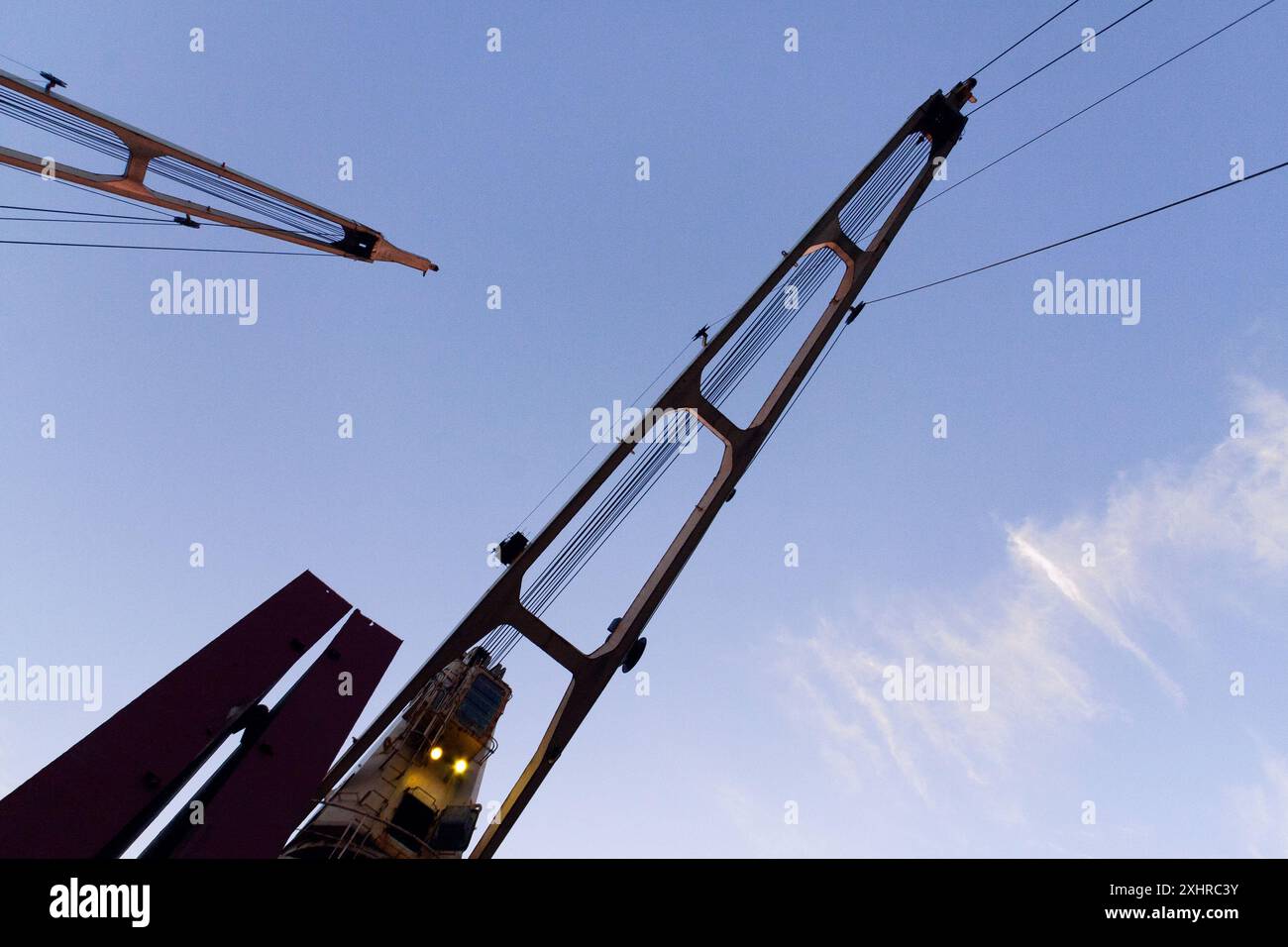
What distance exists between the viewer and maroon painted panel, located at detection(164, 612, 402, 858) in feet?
20.8

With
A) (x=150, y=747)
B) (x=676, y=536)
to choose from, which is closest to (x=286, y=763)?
(x=150, y=747)

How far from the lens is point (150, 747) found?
6.00 m

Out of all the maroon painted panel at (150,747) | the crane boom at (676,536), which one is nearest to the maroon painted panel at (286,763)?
the maroon painted panel at (150,747)

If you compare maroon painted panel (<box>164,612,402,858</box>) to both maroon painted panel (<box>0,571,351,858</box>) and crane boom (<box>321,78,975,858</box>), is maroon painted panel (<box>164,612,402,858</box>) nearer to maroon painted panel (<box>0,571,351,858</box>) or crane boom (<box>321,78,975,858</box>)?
maroon painted panel (<box>0,571,351,858</box>)

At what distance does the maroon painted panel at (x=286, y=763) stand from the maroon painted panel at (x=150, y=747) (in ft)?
1.35

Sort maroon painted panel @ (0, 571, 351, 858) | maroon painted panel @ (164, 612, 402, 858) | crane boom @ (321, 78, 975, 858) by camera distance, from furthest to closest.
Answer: crane boom @ (321, 78, 975, 858) → maroon painted panel @ (164, 612, 402, 858) → maroon painted panel @ (0, 571, 351, 858)

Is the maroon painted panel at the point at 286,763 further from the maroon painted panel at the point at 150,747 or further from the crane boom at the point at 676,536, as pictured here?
the crane boom at the point at 676,536

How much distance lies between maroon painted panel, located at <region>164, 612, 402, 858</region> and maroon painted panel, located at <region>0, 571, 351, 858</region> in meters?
0.41

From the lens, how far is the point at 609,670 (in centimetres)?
1262

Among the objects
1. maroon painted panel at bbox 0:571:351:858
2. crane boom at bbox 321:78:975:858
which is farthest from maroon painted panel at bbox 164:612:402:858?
crane boom at bbox 321:78:975:858

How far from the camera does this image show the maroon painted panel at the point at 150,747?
5.27m
